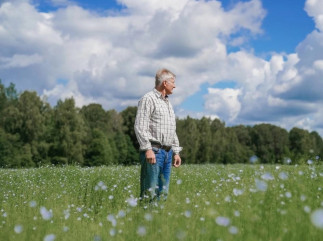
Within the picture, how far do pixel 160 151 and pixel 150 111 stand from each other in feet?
2.17

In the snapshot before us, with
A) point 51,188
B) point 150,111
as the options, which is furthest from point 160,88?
point 51,188

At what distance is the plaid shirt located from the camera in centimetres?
628

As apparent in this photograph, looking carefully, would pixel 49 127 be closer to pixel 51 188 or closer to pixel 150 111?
pixel 51 188

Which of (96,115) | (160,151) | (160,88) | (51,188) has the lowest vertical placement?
(51,188)

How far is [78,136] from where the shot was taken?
42.1m

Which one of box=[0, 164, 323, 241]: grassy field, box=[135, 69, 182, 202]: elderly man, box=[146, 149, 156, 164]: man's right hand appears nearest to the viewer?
box=[0, 164, 323, 241]: grassy field

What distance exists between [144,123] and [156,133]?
0.27 metres

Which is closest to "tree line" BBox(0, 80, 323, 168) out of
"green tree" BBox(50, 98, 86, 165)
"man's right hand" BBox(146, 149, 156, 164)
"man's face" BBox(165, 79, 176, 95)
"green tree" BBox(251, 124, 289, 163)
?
"green tree" BBox(50, 98, 86, 165)

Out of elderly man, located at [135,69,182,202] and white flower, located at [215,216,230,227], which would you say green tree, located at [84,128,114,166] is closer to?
elderly man, located at [135,69,182,202]

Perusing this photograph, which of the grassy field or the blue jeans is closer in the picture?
the grassy field

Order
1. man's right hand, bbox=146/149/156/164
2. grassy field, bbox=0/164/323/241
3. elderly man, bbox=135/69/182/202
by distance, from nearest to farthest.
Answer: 1. grassy field, bbox=0/164/323/241
2. man's right hand, bbox=146/149/156/164
3. elderly man, bbox=135/69/182/202

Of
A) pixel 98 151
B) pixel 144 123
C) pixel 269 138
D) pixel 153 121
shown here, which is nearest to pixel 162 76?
pixel 153 121

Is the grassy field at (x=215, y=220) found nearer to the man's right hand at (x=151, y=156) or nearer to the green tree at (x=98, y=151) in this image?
the man's right hand at (x=151, y=156)

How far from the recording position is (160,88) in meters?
6.65
